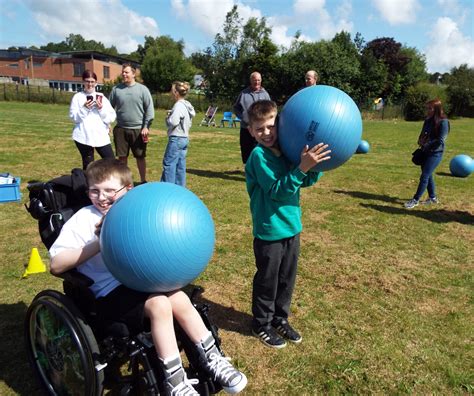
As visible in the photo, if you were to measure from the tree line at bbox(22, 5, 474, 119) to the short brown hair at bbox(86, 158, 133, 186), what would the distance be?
133 feet

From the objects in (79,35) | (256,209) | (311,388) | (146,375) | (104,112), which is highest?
(79,35)

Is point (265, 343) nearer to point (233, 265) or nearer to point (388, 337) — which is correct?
point (388, 337)

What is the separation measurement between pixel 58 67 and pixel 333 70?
54.6 m

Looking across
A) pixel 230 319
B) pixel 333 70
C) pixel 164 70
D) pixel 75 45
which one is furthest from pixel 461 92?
pixel 75 45

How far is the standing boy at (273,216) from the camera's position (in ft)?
9.53

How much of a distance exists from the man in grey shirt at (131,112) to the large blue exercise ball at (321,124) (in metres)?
5.09

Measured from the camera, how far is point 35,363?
115 inches

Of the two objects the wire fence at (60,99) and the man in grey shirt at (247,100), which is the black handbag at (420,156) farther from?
the wire fence at (60,99)

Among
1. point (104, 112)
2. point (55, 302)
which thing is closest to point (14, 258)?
point (55, 302)

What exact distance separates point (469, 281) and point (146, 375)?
13.1 feet

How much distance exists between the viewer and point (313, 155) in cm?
270

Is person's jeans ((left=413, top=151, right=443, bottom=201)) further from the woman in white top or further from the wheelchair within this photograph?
the wheelchair

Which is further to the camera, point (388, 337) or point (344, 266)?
point (344, 266)

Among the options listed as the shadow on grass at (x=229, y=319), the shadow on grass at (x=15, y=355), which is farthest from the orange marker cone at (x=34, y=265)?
the shadow on grass at (x=229, y=319)
